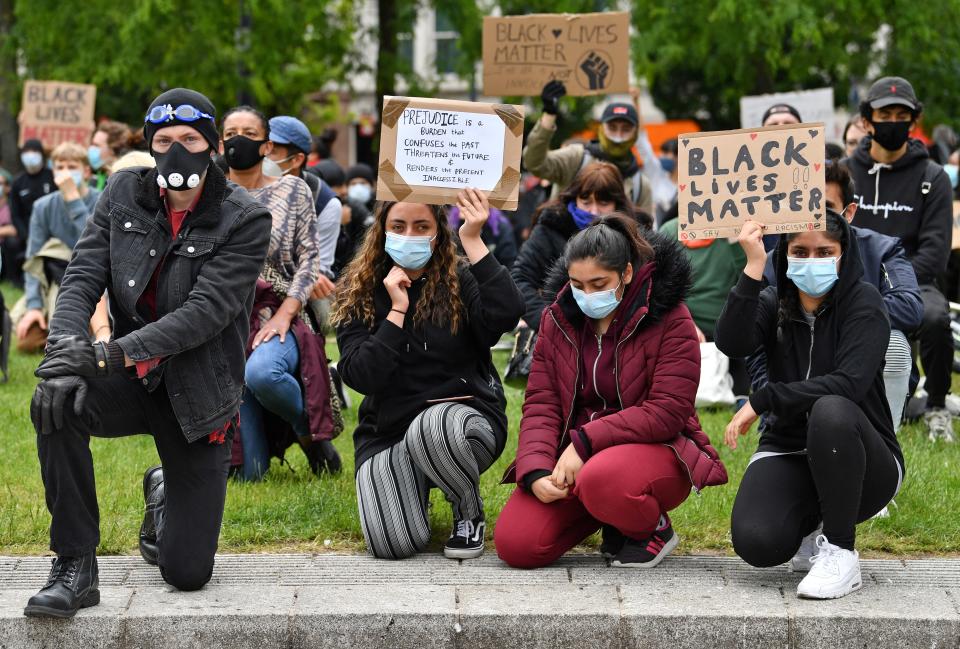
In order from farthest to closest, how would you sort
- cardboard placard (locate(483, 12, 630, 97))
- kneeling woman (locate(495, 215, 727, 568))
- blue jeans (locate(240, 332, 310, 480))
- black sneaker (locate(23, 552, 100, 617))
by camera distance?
cardboard placard (locate(483, 12, 630, 97))
blue jeans (locate(240, 332, 310, 480))
kneeling woman (locate(495, 215, 727, 568))
black sneaker (locate(23, 552, 100, 617))

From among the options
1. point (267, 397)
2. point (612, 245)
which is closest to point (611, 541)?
point (612, 245)

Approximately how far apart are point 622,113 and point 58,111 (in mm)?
7774

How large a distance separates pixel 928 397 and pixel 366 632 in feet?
15.3

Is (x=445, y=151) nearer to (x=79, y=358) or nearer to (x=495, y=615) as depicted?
(x=79, y=358)

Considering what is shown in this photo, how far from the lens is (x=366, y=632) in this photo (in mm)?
4758

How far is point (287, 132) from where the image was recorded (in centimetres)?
744

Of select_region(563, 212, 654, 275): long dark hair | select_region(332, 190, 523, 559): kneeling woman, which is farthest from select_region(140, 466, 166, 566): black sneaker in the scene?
select_region(563, 212, 654, 275): long dark hair

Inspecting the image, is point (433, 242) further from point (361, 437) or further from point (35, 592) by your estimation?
point (35, 592)

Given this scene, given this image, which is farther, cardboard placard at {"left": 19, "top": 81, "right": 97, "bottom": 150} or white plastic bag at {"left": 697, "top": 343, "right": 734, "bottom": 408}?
cardboard placard at {"left": 19, "top": 81, "right": 97, "bottom": 150}

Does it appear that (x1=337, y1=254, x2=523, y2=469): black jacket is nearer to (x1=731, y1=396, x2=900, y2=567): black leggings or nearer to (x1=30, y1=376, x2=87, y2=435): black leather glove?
(x1=731, y1=396, x2=900, y2=567): black leggings

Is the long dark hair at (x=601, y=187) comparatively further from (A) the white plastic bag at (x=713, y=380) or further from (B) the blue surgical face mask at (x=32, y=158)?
(B) the blue surgical face mask at (x=32, y=158)

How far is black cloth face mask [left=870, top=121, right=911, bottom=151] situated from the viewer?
7414mm

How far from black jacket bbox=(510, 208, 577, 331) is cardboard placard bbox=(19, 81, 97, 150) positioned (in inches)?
319

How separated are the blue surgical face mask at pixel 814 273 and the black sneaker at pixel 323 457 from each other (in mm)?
2638
